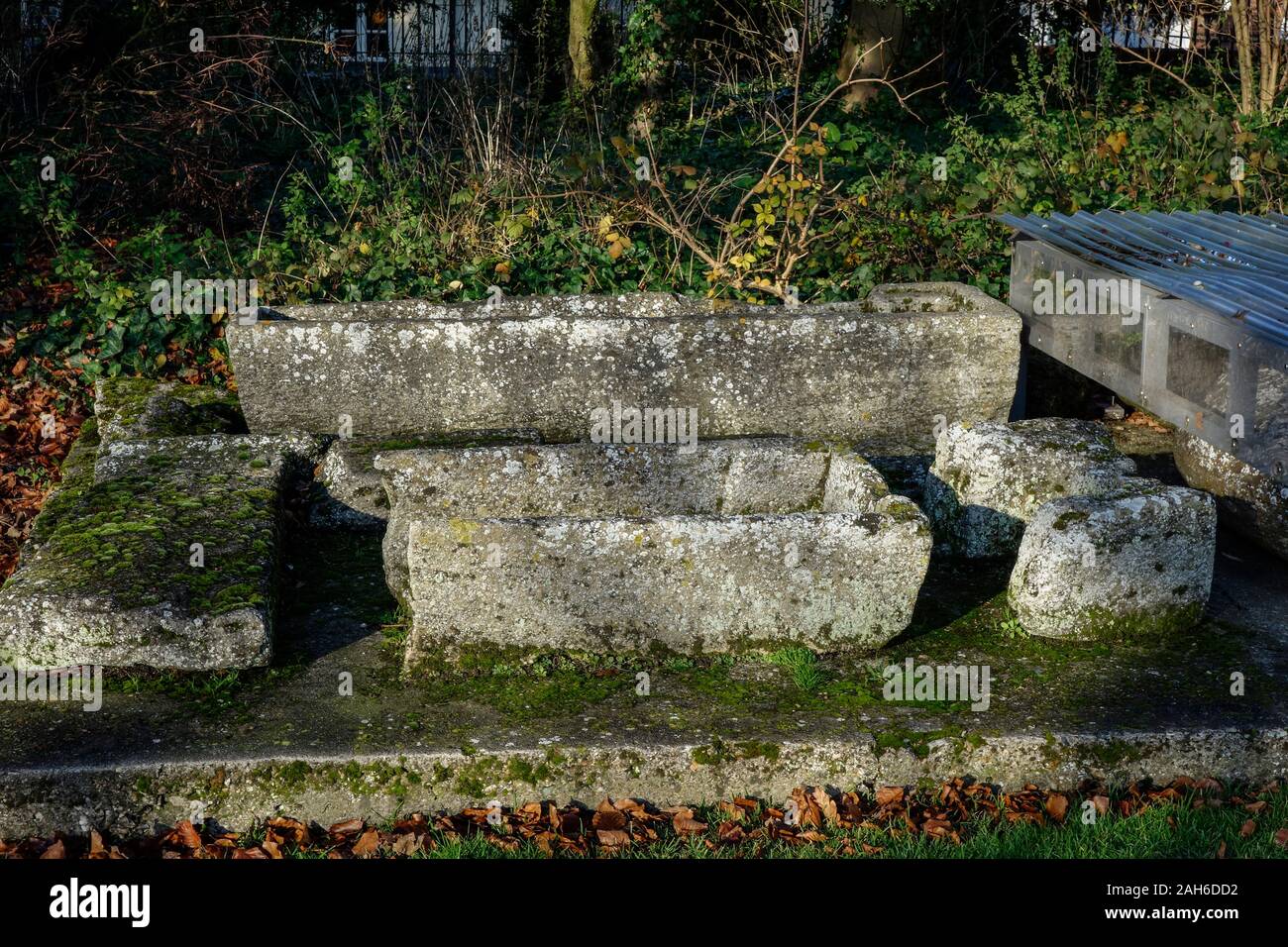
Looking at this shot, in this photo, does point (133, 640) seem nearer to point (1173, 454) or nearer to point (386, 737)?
point (386, 737)

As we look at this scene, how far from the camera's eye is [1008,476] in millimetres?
5227

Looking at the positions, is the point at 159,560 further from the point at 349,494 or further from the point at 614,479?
the point at 614,479

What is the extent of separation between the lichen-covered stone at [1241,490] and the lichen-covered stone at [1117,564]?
3.57 feet

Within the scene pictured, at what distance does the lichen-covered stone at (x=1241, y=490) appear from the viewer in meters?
5.41

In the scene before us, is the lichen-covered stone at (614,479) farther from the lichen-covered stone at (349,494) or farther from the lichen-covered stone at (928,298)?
the lichen-covered stone at (928,298)

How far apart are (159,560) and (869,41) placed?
1038 cm

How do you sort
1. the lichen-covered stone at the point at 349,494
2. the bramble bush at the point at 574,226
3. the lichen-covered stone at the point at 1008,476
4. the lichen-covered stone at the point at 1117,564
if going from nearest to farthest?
the lichen-covered stone at the point at 1117,564 → the lichen-covered stone at the point at 1008,476 → the lichen-covered stone at the point at 349,494 → the bramble bush at the point at 574,226

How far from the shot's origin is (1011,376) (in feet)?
20.7

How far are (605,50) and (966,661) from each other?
9.42 metres

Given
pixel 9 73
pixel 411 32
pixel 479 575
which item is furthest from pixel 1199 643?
pixel 411 32

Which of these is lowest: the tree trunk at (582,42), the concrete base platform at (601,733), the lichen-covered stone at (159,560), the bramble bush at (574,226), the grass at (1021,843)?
the grass at (1021,843)

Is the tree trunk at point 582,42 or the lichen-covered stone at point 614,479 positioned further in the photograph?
the tree trunk at point 582,42

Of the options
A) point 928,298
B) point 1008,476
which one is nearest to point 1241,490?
point 1008,476

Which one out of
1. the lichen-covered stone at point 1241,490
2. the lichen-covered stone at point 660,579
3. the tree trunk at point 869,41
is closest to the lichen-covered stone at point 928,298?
the lichen-covered stone at point 1241,490
